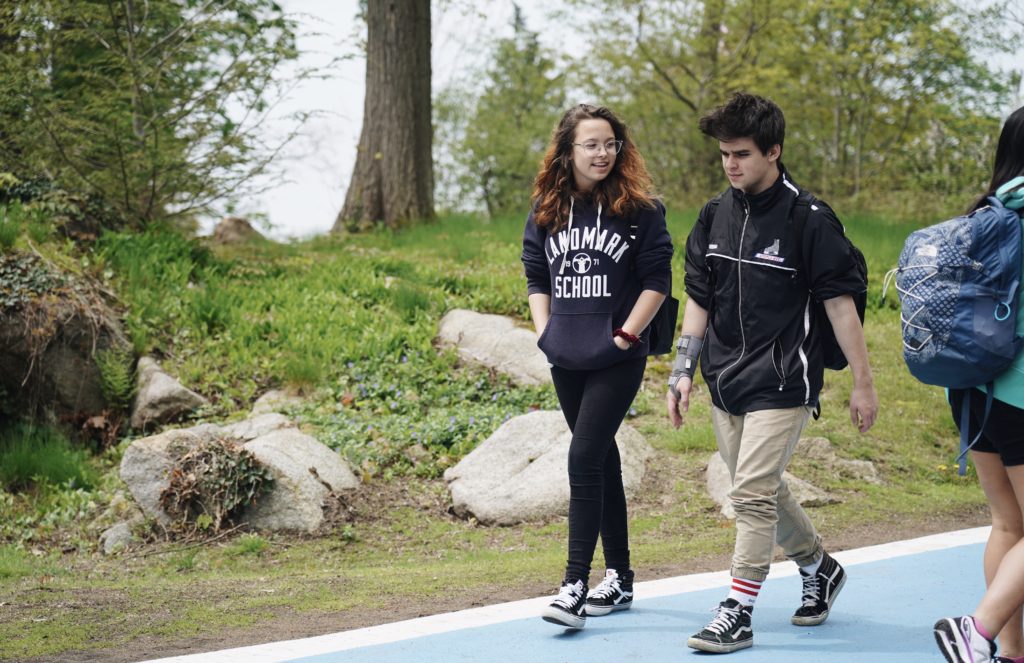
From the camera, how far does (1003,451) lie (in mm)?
3605

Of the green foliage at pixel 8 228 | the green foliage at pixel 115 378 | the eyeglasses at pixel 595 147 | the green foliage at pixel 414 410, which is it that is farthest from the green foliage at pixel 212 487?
the green foliage at pixel 8 228

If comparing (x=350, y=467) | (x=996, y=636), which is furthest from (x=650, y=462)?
(x=996, y=636)

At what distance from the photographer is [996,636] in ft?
11.8

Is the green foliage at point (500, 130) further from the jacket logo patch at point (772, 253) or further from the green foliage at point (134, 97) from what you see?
the jacket logo patch at point (772, 253)

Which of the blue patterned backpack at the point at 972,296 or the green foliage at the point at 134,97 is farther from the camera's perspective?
the green foliage at the point at 134,97

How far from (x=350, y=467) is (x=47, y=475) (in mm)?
2713

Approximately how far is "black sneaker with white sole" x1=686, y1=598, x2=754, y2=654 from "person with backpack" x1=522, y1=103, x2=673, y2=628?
0.54 m

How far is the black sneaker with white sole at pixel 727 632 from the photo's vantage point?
4188mm

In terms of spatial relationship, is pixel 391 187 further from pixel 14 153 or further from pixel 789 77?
pixel 789 77

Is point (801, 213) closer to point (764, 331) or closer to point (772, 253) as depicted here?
point (772, 253)

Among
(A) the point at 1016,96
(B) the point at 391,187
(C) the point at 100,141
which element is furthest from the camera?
(A) the point at 1016,96

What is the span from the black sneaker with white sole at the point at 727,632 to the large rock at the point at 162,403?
6751 millimetres

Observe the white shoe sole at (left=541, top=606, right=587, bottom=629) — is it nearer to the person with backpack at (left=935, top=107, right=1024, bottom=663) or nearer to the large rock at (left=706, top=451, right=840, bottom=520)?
the person with backpack at (left=935, top=107, right=1024, bottom=663)

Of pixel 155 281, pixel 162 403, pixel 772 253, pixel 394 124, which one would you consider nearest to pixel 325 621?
pixel 772 253
